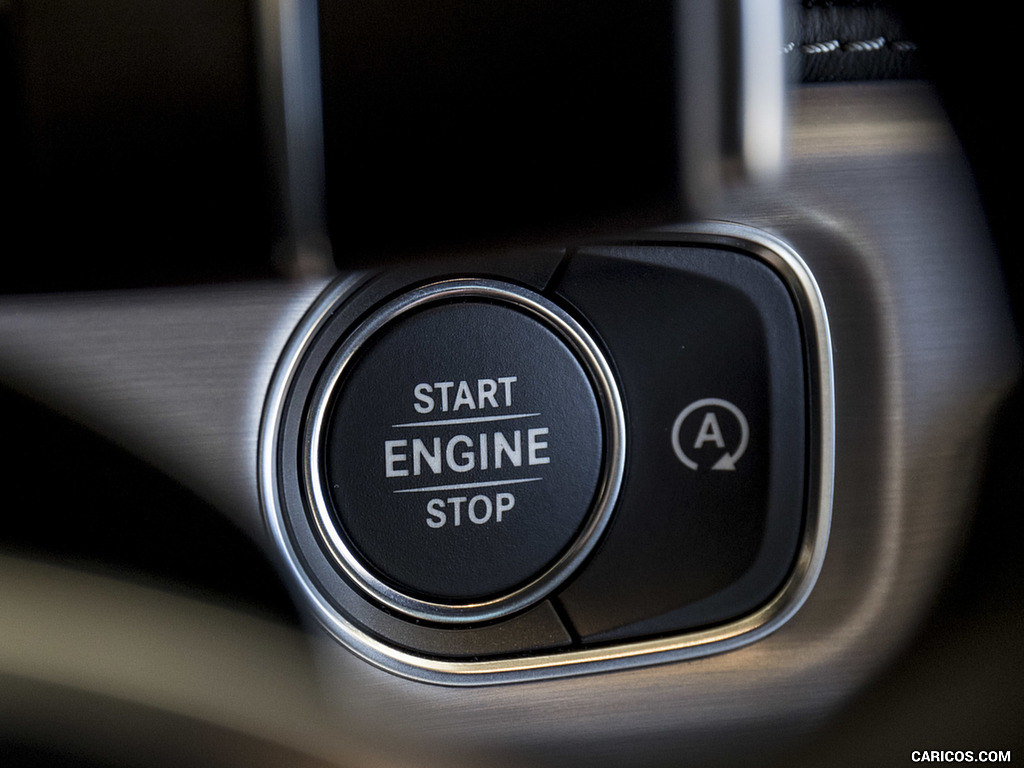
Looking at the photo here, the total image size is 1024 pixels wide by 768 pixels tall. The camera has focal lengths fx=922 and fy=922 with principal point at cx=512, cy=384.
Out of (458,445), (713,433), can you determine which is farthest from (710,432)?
(458,445)

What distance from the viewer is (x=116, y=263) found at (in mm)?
278

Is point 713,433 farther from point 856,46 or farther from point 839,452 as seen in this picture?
point 856,46

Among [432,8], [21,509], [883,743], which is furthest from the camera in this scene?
[883,743]

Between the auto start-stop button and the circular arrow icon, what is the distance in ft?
0.12

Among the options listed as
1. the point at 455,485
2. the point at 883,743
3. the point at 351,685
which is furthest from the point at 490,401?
the point at 883,743

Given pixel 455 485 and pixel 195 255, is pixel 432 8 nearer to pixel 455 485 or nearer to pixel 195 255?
pixel 195 255

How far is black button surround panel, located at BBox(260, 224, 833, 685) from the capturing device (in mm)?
434

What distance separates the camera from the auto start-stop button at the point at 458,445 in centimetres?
43

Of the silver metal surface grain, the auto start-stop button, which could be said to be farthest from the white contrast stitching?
the auto start-stop button

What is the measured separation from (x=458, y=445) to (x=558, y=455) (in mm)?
49

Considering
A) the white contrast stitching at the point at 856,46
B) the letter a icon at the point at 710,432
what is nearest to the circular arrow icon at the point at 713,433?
the letter a icon at the point at 710,432

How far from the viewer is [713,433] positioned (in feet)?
1.53

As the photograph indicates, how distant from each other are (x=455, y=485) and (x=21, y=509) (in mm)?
188

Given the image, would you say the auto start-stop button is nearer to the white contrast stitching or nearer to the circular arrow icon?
the circular arrow icon
